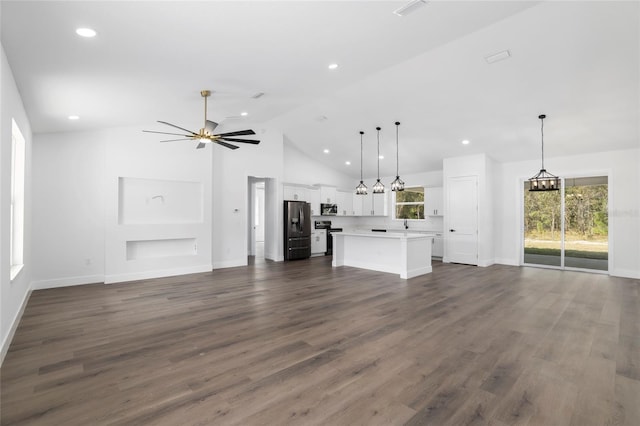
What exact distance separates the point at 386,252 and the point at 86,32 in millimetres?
5910

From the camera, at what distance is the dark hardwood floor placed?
2047mm

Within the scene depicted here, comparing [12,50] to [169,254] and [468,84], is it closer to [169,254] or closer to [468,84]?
[169,254]

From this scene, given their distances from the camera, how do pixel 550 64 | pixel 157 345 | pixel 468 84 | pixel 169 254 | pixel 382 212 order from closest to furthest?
pixel 157 345 < pixel 550 64 < pixel 468 84 < pixel 169 254 < pixel 382 212

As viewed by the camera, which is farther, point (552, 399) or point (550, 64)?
point (550, 64)

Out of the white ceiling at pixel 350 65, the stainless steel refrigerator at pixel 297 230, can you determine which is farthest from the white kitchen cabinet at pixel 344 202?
the white ceiling at pixel 350 65

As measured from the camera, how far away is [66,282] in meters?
5.63

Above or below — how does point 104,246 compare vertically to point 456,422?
→ above

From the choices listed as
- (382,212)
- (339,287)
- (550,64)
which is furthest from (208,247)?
(550,64)

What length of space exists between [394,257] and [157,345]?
4813 mm

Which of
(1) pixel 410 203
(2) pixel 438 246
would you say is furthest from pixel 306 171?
(2) pixel 438 246

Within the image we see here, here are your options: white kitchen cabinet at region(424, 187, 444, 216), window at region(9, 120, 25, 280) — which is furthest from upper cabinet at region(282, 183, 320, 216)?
window at region(9, 120, 25, 280)

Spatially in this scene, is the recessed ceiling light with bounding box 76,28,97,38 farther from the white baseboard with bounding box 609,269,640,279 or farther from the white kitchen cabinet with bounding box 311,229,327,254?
the white baseboard with bounding box 609,269,640,279

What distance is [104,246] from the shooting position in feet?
19.5

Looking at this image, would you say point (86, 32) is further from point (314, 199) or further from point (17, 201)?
point (314, 199)
